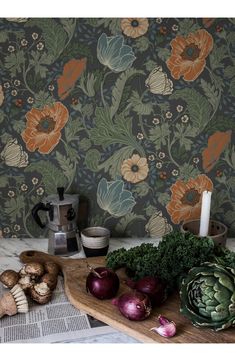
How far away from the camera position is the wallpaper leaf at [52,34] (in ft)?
4.49

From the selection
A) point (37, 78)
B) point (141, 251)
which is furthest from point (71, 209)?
point (37, 78)

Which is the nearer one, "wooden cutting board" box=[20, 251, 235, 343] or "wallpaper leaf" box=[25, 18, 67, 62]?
"wooden cutting board" box=[20, 251, 235, 343]

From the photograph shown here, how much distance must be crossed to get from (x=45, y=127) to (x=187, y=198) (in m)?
0.52

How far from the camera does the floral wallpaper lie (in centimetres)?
139

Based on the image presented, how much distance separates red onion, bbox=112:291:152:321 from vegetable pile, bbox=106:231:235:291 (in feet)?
0.35

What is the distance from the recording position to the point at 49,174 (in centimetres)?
149

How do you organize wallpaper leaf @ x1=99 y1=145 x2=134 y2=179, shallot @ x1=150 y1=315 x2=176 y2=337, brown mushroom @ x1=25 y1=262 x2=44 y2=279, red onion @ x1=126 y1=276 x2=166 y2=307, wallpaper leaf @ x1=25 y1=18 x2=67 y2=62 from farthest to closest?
wallpaper leaf @ x1=99 y1=145 x2=134 y2=179 < wallpaper leaf @ x1=25 y1=18 x2=67 y2=62 < brown mushroom @ x1=25 y1=262 x2=44 y2=279 < red onion @ x1=126 y1=276 x2=166 y2=307 < shallot @ x1=150 y1=315 x2=176 y2=337

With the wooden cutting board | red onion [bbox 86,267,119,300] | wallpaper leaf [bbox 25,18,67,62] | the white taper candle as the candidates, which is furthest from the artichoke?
wallpaper leaf [bbox 25,18,67,62]

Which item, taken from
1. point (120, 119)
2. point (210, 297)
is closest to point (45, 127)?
point (120, 119)

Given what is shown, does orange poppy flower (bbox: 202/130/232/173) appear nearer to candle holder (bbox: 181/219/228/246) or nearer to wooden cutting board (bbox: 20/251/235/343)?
candle holder (bbox: 181/219/228/246)

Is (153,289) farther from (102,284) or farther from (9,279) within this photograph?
(9,279)

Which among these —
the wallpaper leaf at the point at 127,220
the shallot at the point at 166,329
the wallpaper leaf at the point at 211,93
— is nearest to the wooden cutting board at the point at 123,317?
the shallot at the point at 166,329

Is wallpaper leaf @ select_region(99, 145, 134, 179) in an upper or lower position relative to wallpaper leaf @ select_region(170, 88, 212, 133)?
lower

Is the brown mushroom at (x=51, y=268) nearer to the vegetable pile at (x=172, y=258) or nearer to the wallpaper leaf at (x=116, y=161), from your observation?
the vegetable pile at (x=172, y=258)
